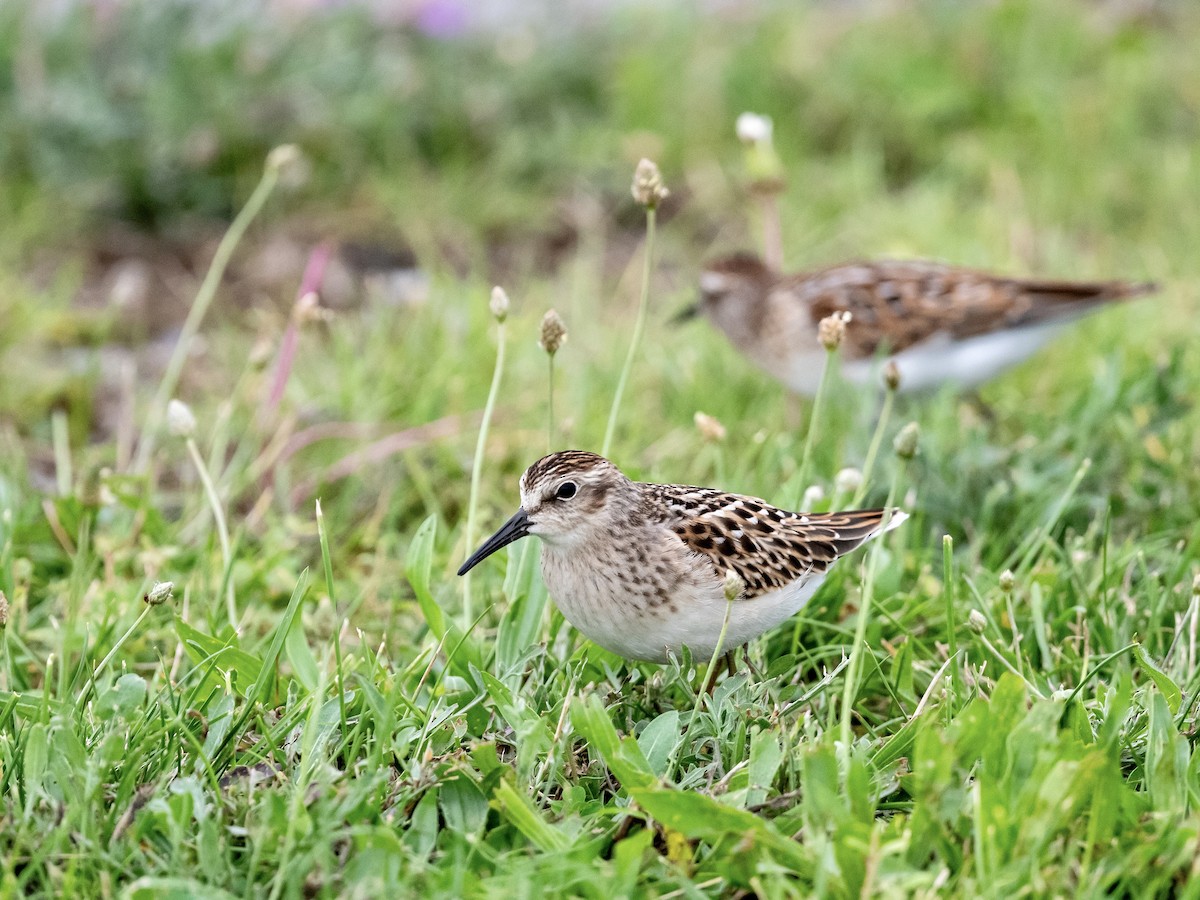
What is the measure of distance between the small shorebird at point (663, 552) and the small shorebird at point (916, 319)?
2.14 metres

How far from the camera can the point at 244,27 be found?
8469mm

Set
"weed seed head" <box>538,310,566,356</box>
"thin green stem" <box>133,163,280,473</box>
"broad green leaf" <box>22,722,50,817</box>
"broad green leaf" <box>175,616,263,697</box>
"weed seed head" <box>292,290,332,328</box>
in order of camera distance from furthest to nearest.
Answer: "thin green stem" <box>133,163,280,473</box>, "weed seed head" <box>292,290,332,328</box>, "weed seed head" <box>538,310,566,356</box>, "broad green leaf" <box>175,616,263,697</box>, "broad green leaf" <box>22,722,50,817</box>

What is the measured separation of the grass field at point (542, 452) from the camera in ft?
10.2

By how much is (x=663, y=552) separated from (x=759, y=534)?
1.07 feet

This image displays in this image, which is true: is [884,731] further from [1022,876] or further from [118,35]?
[118,35]

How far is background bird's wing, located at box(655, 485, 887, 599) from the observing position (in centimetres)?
398

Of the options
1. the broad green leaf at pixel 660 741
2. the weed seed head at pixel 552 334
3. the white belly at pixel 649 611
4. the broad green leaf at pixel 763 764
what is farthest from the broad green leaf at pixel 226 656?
the broad green leaf at pixel 763 764

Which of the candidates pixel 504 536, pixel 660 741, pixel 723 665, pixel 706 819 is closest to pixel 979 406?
pixel 723 665

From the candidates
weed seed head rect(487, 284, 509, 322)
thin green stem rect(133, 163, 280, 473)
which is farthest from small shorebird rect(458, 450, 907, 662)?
thin green stem rect(133, 163, 280, 473)

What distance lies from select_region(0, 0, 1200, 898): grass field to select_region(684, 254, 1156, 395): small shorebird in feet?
0.71

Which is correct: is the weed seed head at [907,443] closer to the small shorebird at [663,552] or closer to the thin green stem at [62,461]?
the small shorebird at [663,552]

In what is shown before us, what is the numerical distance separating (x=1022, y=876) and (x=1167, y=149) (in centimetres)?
711

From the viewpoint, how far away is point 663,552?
3945 mm

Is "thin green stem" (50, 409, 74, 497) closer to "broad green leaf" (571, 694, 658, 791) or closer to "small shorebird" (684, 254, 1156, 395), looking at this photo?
"broad green leaf" (571, 694, 658, 791)
